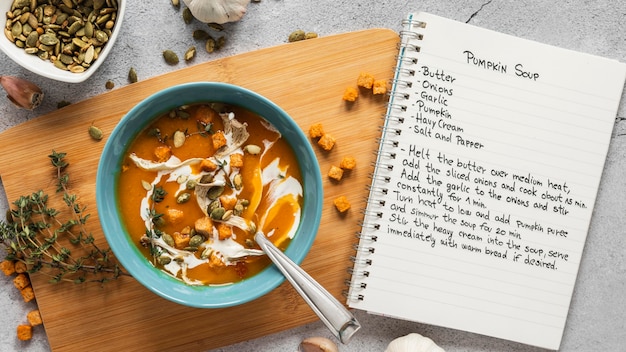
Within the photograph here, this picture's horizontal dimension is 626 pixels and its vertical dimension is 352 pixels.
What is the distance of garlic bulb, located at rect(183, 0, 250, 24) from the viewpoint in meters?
1.52

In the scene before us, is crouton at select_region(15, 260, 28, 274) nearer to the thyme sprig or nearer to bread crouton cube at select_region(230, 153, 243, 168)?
the thyme sprig

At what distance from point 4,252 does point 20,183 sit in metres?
0.20

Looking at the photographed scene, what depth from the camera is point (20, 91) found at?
4.93 ft

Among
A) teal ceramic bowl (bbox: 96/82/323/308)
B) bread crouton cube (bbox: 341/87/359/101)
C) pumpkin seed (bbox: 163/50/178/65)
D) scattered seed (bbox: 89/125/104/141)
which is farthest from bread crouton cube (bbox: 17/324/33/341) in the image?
bread crouton cube (bbox: 341/87/359/101)

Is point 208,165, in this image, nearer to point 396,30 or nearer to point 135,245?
point 135,245

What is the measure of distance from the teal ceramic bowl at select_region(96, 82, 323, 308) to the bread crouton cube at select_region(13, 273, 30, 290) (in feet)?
1.16

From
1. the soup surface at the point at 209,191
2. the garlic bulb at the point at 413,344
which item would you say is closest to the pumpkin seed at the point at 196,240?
the soup surface at the point at 209,191

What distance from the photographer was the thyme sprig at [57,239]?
1498mm

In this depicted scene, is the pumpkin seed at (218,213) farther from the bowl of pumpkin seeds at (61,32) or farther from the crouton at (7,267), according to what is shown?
the crouton at (7,267)

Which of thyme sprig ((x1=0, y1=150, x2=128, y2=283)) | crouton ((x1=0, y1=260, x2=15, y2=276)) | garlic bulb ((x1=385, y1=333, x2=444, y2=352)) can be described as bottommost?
garlic bulb ((x1=385, y1=333, x2=444, y2=352))

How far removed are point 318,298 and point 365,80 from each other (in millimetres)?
556

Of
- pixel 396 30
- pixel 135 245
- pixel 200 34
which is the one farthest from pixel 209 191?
pixel 396 30

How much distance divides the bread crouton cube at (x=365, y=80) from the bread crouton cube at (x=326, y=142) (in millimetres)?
153

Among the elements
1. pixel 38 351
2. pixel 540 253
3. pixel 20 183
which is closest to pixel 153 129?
pixel 20 183
